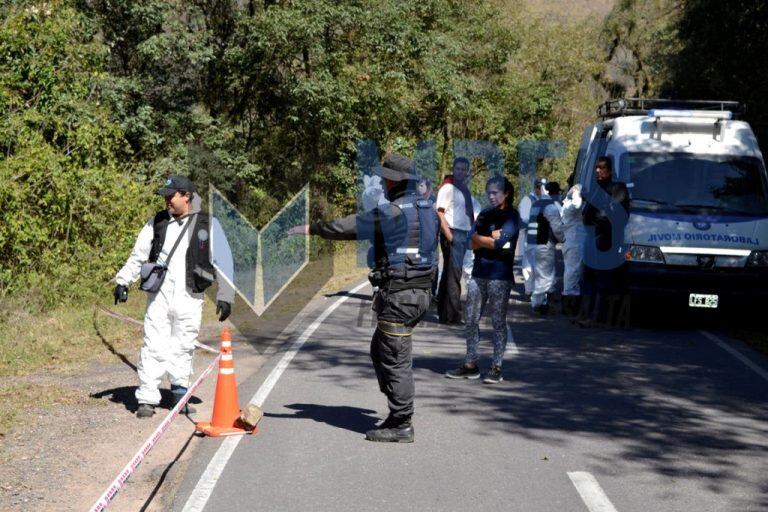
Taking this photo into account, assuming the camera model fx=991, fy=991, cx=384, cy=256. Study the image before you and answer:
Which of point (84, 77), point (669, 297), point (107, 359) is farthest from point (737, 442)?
point (84, 77)

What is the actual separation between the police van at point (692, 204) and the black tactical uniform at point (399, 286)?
627 centimetres

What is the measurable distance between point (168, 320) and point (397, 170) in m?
2.52

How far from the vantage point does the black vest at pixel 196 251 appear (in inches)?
Result: 332

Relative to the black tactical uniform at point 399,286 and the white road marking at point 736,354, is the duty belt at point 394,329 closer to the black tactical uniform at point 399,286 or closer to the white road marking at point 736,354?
the black tactical uniform at point 399,286

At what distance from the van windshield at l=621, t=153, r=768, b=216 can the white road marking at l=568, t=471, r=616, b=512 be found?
24.8ft

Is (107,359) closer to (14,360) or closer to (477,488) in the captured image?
(14,360)

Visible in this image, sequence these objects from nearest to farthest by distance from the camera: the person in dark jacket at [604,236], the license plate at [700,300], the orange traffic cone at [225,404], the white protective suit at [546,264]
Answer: the orange traffic cone at [225,404]
the license plate at [700,300]
the person in dark jacket at [604,236]
the white protective suit at [546,264]

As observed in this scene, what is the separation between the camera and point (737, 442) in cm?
748

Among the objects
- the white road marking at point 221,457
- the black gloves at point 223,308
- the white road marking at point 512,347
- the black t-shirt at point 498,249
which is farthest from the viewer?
the white road marking at point 512,347

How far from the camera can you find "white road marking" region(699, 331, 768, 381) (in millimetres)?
10297

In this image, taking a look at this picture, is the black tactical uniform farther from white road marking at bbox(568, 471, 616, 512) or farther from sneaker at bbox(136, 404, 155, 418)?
sneaker at bbox(136, 404, 155, 418)

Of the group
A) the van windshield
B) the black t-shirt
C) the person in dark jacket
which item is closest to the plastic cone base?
the black t-shirt

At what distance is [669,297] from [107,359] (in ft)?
23.2

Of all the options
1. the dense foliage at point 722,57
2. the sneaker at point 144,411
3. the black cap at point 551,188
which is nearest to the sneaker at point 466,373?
the sneaker at point 144,411
